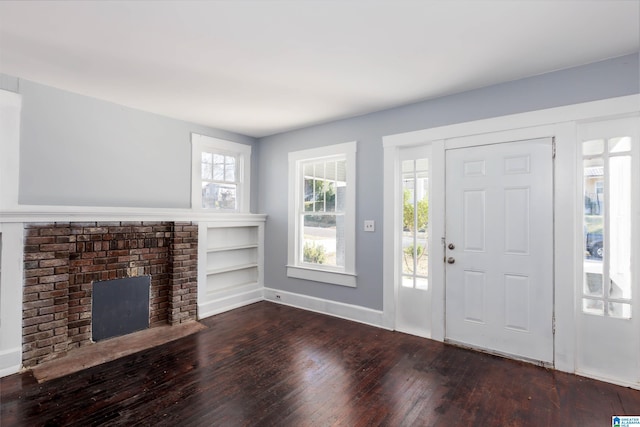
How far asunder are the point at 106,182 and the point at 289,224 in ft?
7.77

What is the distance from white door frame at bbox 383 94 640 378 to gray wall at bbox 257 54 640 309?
0.30ft

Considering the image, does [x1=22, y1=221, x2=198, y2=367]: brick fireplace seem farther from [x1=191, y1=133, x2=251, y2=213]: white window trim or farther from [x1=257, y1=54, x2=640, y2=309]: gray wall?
[x1=257, y1=54, x2=640, y2=309]: gray wall

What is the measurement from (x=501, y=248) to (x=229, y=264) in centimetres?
363

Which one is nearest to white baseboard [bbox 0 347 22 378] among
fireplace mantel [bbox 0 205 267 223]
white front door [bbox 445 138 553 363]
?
fireplace mantel [bbox 0 205 267 223]

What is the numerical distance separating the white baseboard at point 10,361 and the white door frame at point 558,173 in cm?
393

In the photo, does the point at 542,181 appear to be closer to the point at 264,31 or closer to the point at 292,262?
the point at 264,31

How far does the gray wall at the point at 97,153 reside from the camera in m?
3.03

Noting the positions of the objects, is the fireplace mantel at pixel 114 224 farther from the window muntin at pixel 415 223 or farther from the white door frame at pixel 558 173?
the white door frame at pixel 558 173

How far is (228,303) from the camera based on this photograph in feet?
14.8

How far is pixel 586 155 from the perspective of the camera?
2752 millimetres

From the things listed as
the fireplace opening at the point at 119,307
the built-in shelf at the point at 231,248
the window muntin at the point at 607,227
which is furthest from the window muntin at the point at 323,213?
the window muntin at the point at 607,227

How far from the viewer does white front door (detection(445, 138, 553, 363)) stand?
9.42 feet

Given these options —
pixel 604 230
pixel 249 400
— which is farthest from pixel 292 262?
pixel 604 230

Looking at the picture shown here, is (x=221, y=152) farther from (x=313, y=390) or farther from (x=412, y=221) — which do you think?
(x=313, y=390)
